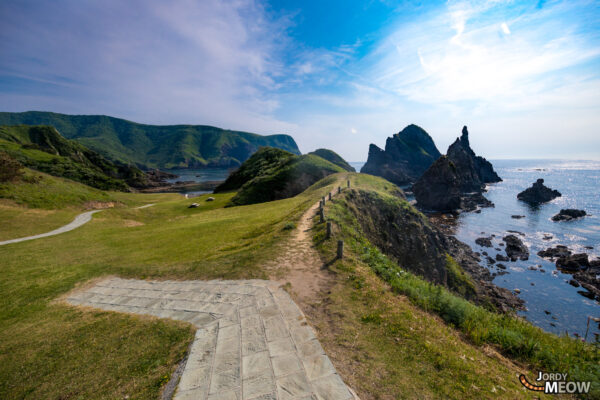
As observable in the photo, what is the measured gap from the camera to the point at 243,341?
Result: 7582 mm

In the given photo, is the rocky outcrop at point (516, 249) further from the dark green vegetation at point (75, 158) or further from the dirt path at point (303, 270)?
the dark green vegetation at point (75, 158)

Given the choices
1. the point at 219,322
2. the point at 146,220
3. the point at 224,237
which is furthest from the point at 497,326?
the point at 146,220

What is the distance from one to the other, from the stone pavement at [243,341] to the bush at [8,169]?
40530 mm

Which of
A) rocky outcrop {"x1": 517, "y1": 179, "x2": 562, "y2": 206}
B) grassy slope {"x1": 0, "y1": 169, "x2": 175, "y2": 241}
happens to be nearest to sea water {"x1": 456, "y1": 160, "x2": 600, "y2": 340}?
rocky outcrop {"x1": 517, "y1": 179, "x2": 562, "y2": 206}

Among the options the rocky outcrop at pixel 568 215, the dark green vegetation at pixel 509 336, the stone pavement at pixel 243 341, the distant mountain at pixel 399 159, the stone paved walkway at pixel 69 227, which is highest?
the distant mountain at pixel 399 159

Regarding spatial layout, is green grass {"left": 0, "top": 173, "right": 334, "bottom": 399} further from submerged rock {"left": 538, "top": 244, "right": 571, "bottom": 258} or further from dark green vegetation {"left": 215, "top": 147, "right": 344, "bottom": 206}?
submerged rock {"left": 538, "top": 244, "right": 571, "bottom": 258}

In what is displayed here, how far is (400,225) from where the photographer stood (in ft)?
99.6

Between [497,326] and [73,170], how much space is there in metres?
117

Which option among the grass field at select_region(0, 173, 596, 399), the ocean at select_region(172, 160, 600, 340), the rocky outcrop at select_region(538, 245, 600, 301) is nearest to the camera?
the grass field at select_region(0, 173, 596, 399)

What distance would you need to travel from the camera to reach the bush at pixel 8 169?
112ft

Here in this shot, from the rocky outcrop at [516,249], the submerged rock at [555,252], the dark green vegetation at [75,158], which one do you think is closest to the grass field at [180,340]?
the rocky outcrop at [516,249]

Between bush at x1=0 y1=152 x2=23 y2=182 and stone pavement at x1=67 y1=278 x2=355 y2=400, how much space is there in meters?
40.5

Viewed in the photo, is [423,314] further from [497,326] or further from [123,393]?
[123,393]

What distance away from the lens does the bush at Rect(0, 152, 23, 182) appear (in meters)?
34.1
